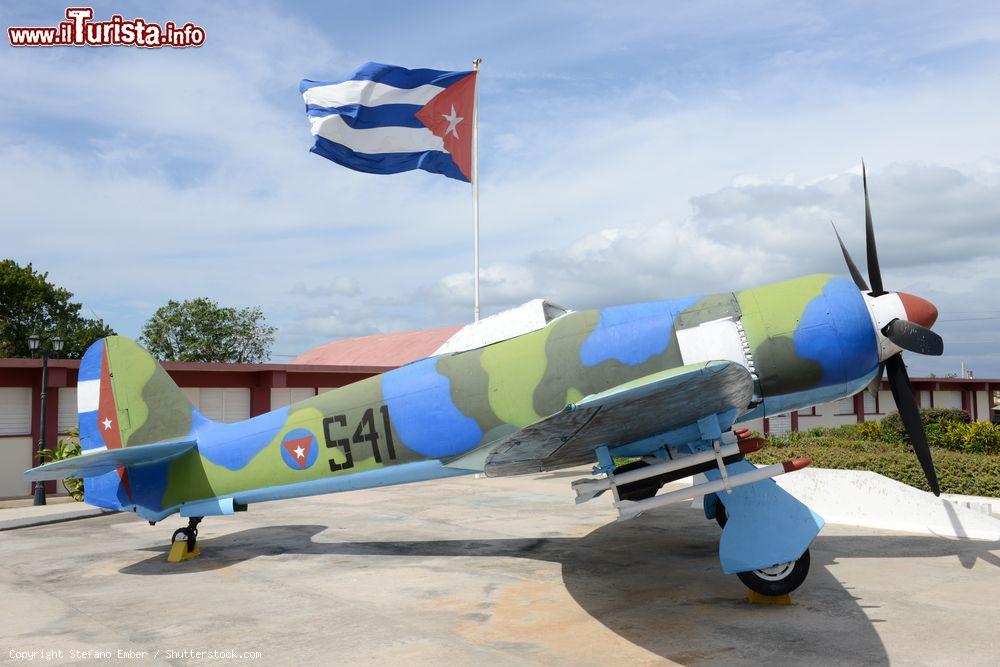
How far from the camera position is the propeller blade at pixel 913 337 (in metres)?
6.50

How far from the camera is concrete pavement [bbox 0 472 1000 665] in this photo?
210 inches

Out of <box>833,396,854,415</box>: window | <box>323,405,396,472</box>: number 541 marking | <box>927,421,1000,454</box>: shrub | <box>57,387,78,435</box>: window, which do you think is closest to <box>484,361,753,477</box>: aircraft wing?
<box>323,405,396,472</box>: number 541 marking

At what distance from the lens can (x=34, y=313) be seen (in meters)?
45.4

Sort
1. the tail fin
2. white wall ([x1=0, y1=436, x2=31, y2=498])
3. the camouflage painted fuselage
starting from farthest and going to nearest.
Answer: white wall ([x1=0, y1=436, x2=31, y2=498])
the tail fin
the camouflage painted fuselage

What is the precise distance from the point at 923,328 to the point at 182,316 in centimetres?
5244

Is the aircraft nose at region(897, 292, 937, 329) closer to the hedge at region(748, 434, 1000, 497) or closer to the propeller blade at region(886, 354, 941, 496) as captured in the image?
the propeller blade at region(886, 354, 941, 496)

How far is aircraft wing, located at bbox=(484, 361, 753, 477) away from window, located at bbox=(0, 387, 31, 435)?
52.0ft

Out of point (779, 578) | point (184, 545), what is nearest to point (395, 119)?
point (184, 545)

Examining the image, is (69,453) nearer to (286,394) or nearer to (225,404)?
(225,404)

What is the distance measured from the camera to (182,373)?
19094 mm

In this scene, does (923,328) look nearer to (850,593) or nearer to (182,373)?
(850,593)

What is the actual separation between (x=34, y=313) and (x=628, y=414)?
50.9 metres

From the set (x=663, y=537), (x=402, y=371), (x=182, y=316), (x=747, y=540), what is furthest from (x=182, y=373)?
(x=182, y=316)

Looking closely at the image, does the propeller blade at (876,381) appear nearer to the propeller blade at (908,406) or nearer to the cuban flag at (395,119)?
the propeller blade at (908,406)
